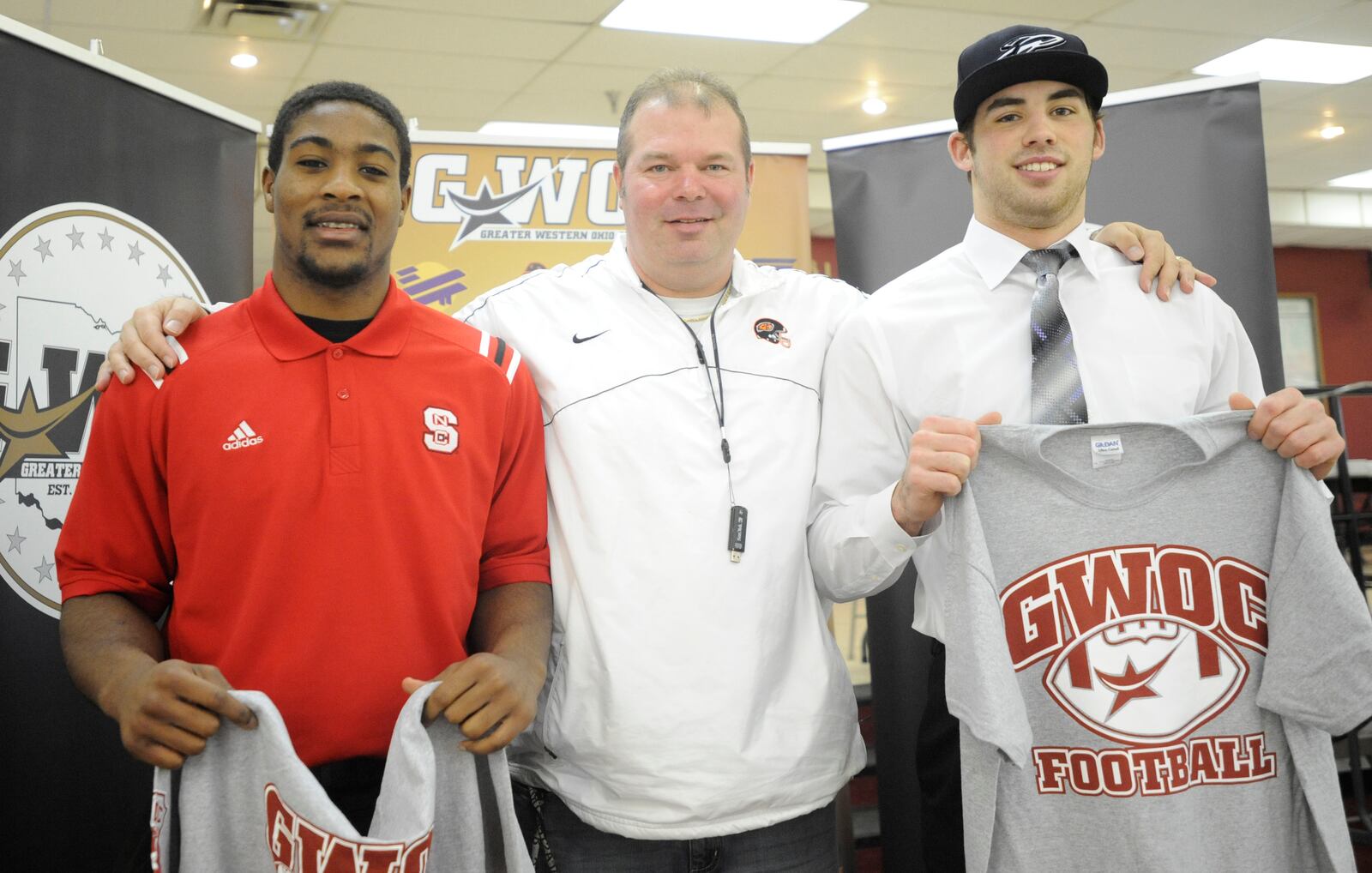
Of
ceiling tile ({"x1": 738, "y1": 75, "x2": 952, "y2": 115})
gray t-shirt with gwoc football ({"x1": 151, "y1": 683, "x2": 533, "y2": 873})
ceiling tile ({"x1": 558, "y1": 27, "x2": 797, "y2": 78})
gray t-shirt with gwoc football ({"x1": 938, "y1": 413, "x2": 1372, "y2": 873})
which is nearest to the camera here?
gray t-shirt with gwoc football ({"x1": 151, "y1": 683, "x2": 533, "y2": 873})

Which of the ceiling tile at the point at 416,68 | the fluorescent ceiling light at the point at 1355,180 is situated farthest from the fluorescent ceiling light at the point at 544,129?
the fluorescent ceiling light at the point at 1355,180

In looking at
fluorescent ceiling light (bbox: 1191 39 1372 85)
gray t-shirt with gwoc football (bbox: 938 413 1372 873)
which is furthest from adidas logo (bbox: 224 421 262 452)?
fluorescent ceiling light (bbox: 1191 39 1372 85)

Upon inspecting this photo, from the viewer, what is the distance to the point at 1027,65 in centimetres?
178

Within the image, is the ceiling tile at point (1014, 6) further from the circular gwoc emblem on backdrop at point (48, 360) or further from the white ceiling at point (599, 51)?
the circular gwoc emblem on backdrop at point (48, 360)

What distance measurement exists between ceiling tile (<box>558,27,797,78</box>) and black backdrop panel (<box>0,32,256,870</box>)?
3422 mm

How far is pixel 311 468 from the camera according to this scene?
4.83ft

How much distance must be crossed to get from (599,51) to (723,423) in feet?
14.7

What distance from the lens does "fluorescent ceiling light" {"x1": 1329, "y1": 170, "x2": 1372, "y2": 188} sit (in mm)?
9742

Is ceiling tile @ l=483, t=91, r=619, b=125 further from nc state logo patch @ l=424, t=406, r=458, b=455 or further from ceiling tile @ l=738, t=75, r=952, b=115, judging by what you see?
nc state logo patch @ l=424, t=406, r=458, b=455

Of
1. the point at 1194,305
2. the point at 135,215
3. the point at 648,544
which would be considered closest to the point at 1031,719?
the point at 648,544

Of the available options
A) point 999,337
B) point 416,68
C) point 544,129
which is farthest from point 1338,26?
point 999,337

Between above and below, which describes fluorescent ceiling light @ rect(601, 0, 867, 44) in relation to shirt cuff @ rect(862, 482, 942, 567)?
above

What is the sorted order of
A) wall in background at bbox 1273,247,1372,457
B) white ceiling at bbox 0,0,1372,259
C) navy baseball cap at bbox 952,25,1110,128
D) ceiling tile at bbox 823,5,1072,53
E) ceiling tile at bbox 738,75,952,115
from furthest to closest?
1. wall in background at bbox 1273,247,1372,457
2. ceiling tile at bbox 738,75,952,115
3. ceiling tile at bbox 823,5,1072,53
4. white ceiling at bbox 0,0,1372,259
5. navy baseball cap at bbox 952,25,1110,128

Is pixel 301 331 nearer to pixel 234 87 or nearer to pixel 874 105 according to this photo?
pixel 234 87
